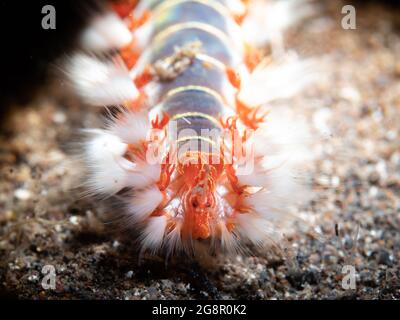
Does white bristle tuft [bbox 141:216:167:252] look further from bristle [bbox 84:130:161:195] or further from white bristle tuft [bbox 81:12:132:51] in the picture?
white bristle tuft [bbox 81:12:132:51]

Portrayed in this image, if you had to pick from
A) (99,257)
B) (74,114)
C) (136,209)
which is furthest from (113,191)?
(74,114)

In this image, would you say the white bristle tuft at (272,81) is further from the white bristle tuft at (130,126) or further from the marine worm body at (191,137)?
the white bristle tuft at (130,126)

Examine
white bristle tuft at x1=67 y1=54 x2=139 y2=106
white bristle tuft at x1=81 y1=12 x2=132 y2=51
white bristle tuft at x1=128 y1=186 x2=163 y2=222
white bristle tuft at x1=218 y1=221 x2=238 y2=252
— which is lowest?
white bristle tuft at x1=218 y1=221 x2=238 y2=252

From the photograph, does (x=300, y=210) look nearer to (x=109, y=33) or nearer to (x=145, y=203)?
(x=145, y=203)

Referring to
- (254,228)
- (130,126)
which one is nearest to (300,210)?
(254,228)

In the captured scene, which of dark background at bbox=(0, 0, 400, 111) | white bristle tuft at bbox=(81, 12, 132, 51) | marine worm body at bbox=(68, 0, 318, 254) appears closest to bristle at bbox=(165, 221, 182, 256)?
marine worm body at bbox=(68, 0, 318, 254)
